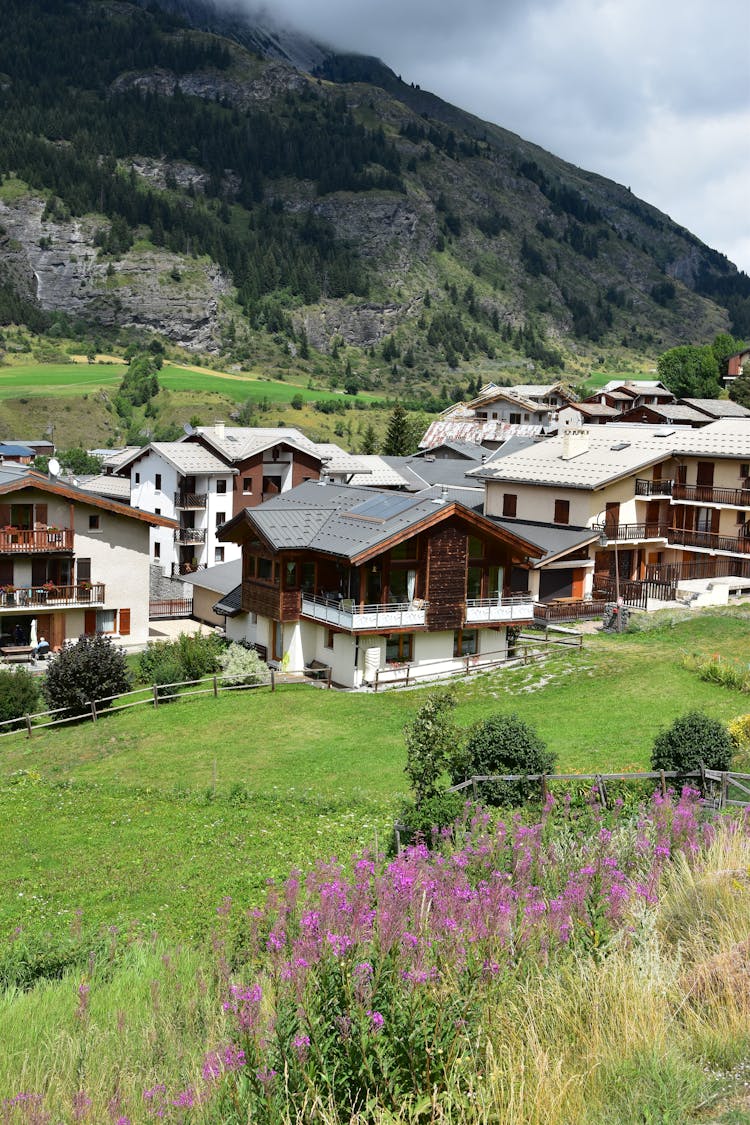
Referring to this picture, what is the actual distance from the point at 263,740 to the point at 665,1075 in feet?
71.2

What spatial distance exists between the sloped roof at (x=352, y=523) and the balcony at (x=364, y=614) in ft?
5.85

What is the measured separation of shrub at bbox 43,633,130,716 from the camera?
32000mm

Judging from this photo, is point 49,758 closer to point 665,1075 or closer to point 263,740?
point 263,740

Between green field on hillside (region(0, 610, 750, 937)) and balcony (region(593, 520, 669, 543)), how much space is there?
12.0m

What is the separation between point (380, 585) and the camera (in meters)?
35.9

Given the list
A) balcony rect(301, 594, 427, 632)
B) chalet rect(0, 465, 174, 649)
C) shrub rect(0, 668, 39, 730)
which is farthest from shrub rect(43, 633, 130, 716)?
chalet rect(0, 465, 174, 649)

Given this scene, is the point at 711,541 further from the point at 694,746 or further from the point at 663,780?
the point at 663,780

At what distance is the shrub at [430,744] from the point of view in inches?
709

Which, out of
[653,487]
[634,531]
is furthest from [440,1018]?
[653,487]

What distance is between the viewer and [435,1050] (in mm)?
6035

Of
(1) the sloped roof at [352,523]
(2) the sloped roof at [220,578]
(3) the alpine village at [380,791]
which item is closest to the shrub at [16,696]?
(3) the alpine village at [380,791]

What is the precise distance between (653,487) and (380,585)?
21542mm

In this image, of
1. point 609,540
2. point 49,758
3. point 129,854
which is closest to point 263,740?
point 49,758

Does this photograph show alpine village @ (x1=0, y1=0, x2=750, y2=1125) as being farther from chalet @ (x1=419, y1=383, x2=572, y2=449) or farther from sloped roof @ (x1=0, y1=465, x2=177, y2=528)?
chalet @ (x1=419, y1=383, x2=572, y2=449)
